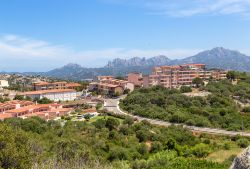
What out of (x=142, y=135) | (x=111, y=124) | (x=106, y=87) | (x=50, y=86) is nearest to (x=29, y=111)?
(x=111, y=124)

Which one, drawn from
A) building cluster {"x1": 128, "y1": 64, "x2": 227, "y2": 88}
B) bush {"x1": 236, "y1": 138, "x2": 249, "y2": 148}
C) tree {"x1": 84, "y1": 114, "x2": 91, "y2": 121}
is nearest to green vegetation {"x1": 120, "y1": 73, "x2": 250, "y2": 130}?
tree {"x1": 84, "y1": 114, "x2": 91, "y2": 121}

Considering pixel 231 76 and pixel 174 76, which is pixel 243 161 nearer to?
pixel 174 76

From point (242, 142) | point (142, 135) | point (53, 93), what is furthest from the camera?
point (53, 93)

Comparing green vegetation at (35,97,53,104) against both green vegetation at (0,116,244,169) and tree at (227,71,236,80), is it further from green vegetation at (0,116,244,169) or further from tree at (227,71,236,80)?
tree at (227,71,236,80)

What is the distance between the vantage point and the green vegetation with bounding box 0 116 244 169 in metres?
25.5

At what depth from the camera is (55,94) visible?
76.8m

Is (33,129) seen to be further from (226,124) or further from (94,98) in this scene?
(94,98)

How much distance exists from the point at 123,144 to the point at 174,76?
169 feet

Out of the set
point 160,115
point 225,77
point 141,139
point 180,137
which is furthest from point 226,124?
point 225,77

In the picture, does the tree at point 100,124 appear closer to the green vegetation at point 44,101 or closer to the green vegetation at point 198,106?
the green vegetation at point 198,106

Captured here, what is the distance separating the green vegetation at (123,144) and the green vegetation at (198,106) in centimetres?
802

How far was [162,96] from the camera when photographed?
6372cm

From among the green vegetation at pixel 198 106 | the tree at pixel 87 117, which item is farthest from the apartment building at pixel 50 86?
the tree at pixel 87 117

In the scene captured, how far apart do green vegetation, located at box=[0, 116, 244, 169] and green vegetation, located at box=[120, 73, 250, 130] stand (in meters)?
8.02
